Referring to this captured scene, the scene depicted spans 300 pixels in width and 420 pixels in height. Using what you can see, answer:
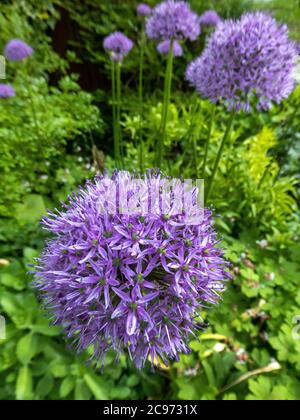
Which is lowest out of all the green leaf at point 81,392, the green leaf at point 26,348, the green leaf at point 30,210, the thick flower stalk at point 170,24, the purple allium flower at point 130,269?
the green leaf at point 81,392

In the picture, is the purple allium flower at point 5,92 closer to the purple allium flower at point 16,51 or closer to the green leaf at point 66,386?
the purple allium flower at point 16,51

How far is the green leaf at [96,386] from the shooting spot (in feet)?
3.80

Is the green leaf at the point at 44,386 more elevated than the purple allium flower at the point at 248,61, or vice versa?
the purple allium flower at the point at 248,61

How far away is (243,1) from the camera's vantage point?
2.24 metres

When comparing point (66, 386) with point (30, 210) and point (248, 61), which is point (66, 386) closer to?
point (30, 210)

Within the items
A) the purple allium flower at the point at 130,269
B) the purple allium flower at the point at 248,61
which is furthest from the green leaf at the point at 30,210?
the purple allium flower at the point at 248,61

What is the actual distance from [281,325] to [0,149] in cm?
150

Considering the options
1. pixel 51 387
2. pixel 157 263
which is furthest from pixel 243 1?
pixel 51 387

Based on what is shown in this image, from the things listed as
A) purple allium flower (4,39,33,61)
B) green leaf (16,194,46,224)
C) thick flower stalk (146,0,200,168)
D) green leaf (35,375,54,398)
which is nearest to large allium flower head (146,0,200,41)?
thick flower stalk (146,0,200,168)

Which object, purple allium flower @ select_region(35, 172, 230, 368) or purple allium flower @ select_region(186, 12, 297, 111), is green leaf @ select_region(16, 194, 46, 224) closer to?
purple allium flower @ select_region(35, 172, 230, 368)

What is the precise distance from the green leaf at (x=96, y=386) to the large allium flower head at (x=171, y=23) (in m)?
1.37

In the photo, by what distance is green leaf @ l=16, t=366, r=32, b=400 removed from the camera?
1.09 metres

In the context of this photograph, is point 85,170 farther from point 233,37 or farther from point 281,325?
point 281,325

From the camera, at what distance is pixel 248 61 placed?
1240 mm
